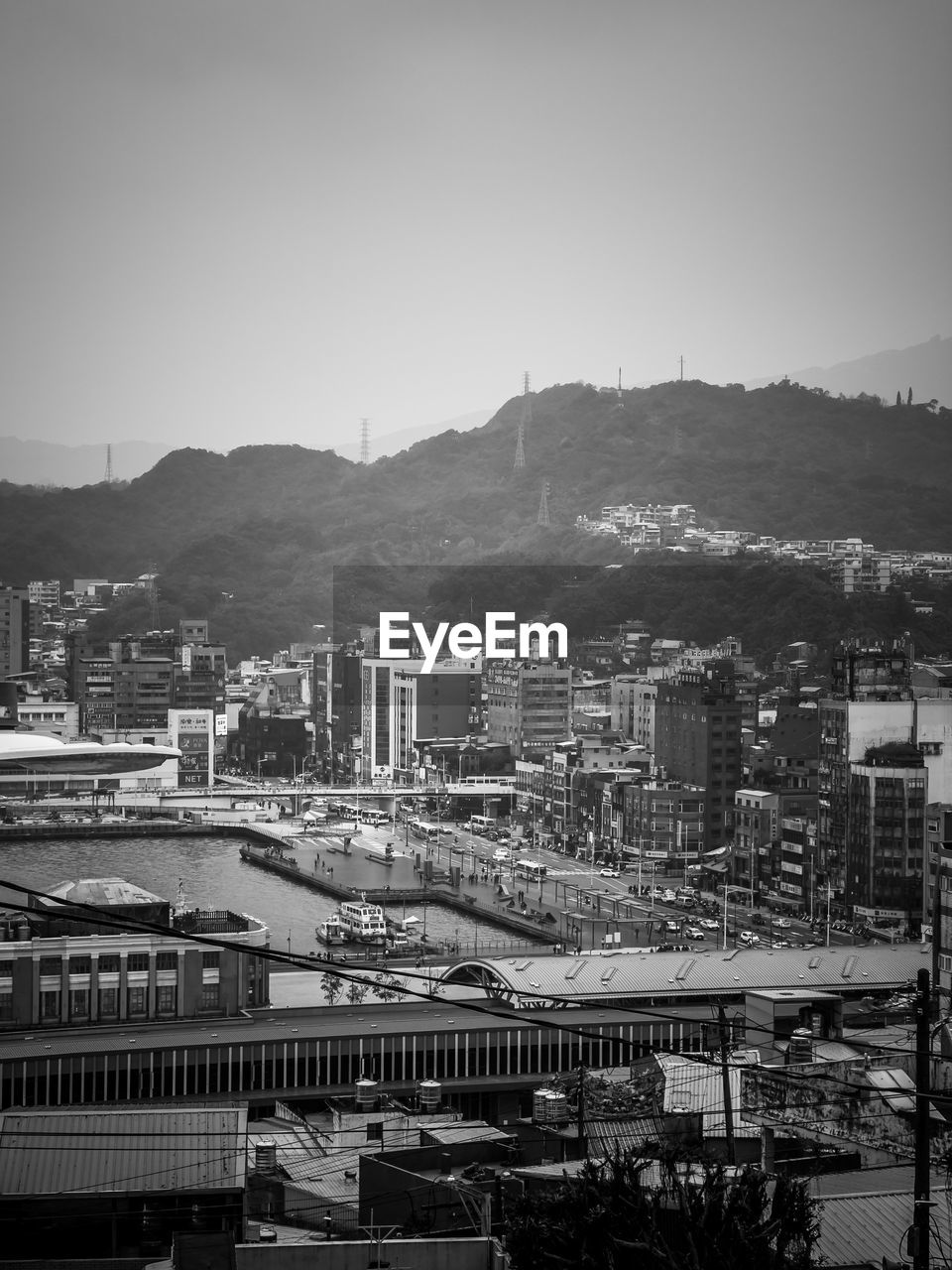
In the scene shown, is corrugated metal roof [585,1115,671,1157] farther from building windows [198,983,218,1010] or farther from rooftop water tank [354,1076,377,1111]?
building windows [198,983,218,1010]

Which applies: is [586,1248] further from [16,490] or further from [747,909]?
[16,490]

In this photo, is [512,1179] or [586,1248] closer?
[586,1248]

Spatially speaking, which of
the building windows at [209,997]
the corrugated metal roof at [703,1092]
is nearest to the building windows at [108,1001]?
the building windows at [209,997]

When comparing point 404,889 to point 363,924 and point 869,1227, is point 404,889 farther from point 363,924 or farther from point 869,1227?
point 869,1227

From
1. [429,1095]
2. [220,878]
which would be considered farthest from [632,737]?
[429,1095]

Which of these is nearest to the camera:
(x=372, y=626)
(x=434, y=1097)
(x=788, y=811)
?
(x=434, y=1097)

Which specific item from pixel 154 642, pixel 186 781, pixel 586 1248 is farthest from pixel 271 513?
pixel 586 1248
